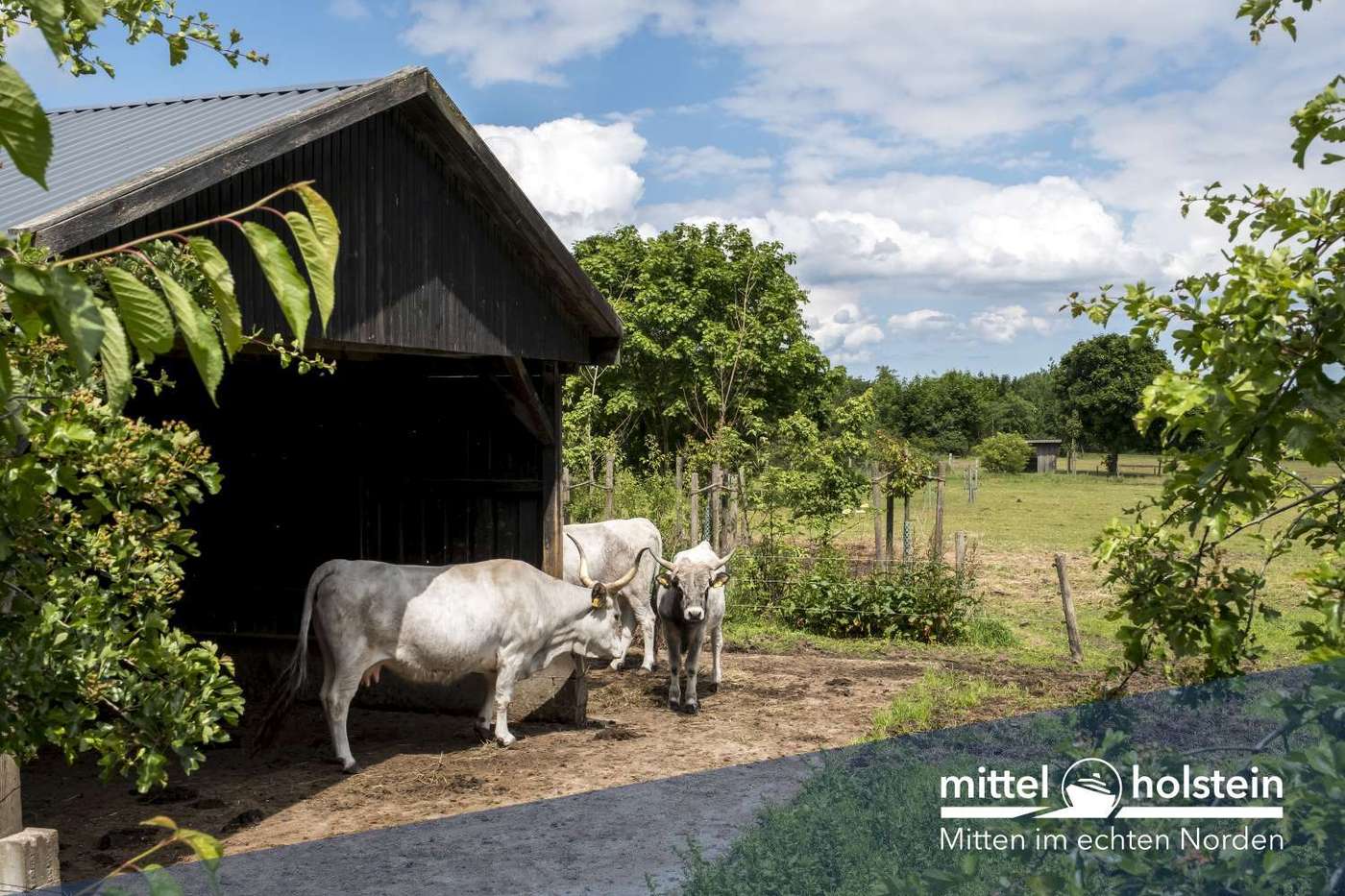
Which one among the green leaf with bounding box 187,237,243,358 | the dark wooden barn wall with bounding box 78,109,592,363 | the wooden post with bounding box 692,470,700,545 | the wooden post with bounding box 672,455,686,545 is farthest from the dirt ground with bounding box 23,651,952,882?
the green leaf with bounding box 187,237,243,358

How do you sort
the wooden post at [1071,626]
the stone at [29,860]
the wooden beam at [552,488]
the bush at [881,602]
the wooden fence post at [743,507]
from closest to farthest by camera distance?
the stone at [29,860], the wooden beam at [552,488], the wooden post at [1071,626], the bush at [881,602], the wooden fence post at [743,507]

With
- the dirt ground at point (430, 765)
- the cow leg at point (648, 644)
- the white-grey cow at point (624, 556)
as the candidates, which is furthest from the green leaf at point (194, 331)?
the cow leg at point (648, 644)

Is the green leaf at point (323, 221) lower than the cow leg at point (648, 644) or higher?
higher

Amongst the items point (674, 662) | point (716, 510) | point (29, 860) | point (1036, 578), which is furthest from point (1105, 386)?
point (29, 860)

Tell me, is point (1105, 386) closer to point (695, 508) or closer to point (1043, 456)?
point (1043, 456)

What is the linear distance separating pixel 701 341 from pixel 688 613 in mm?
19379

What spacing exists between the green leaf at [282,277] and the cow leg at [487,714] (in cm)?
852

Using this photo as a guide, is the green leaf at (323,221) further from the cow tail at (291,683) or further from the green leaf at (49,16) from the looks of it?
the cow tail at (291,683)

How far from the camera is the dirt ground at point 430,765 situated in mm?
7656

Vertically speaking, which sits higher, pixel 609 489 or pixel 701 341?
pixel 701 341

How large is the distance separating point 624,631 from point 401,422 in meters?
3.19

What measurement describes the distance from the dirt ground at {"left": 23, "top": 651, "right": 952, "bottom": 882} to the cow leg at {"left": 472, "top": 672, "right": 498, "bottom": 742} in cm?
12

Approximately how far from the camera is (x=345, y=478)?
1114cm

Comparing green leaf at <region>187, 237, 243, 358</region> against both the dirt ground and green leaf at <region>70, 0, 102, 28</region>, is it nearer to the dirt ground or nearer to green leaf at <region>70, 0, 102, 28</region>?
green leaf at <region>70, 0, 102, 28</region>
